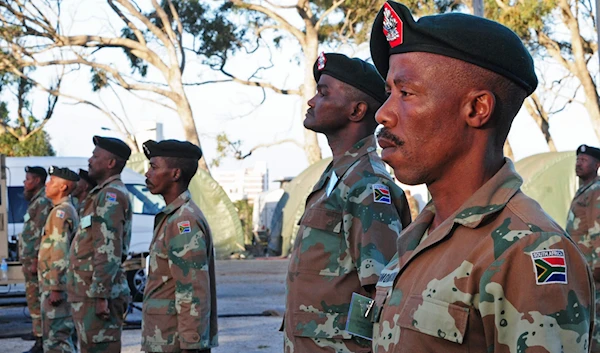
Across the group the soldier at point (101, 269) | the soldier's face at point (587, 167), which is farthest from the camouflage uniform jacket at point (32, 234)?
the soldier's face at point (587, 167)

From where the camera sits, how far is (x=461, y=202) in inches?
77.0

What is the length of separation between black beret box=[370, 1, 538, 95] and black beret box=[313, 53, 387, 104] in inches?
70.0

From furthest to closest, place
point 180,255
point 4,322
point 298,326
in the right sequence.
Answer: point 4,322
point 180,255
point 298,326

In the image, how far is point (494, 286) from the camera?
1678 millimetres

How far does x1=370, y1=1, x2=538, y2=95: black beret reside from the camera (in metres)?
1.84

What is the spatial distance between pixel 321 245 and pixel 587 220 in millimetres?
5944

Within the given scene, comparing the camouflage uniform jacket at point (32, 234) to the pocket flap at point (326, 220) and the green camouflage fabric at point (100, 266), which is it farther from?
the pocket flap at point (326, 220)

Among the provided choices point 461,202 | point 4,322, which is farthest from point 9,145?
point 461,202

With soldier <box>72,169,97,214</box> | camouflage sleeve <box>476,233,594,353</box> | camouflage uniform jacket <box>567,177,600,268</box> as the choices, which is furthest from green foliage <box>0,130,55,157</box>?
camouflage sleeve <box>476,233,594,353</box>

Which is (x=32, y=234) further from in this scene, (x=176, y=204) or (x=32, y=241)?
(x=176, y=204)

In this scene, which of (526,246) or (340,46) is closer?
(526,246)

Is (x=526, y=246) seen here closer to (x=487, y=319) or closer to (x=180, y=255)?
(x=487, y=319)

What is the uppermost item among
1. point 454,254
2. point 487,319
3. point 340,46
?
point 340,46

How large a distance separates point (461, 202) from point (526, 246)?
0.29 metres
